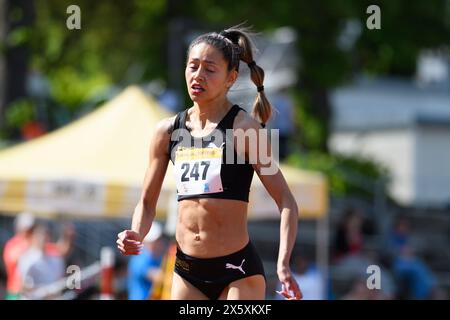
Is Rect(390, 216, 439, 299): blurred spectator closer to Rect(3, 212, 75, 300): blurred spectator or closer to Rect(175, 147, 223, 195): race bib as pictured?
Rect(3, 212, 75, 300): blurred spectator

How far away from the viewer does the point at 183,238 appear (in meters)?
5.47

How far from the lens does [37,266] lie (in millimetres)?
11609

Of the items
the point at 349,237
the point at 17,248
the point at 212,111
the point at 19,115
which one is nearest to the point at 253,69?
the point at 212,111

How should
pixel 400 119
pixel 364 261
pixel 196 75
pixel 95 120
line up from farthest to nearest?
pixel 400 119, pixel 364 261, pixel 95 120, pixel 196 75

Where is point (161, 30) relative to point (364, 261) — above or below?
above

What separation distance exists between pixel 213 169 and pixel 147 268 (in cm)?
545

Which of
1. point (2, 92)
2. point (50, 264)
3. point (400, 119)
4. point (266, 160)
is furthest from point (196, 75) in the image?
point (400, 119)

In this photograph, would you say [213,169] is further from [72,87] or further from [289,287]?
[72,87]

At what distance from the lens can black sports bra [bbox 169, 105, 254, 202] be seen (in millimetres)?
5387

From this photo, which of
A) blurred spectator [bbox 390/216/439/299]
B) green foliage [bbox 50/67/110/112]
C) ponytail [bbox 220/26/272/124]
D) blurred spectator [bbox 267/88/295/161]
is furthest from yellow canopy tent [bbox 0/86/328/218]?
green foliage [bbox 50/67/110/112]

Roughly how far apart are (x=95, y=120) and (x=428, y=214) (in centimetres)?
998

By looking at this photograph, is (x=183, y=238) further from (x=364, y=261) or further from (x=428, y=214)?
(x=428, y=214)

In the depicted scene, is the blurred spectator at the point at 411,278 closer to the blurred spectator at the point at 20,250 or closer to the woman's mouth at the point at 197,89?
the blurred spectator at the point at 20,250
